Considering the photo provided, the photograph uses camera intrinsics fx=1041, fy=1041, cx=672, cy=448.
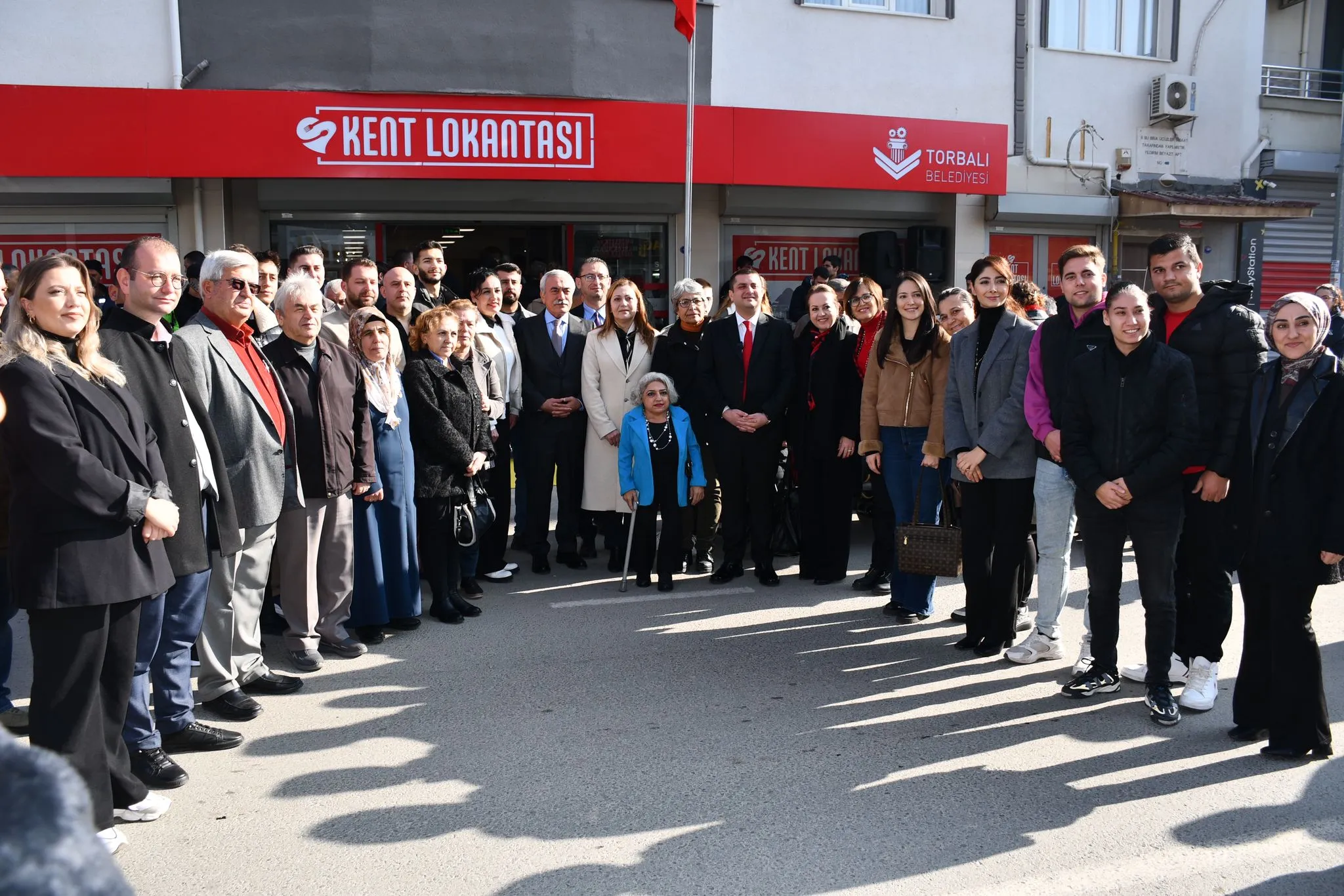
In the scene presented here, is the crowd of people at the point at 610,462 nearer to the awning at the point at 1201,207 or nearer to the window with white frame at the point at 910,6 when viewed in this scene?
the awning at the point at 1201,207

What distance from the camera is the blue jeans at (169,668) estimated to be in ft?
13.1

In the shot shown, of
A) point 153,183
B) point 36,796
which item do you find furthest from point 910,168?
point 36,796

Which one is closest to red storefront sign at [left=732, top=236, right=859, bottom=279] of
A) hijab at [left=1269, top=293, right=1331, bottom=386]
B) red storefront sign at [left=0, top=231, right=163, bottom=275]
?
red storefront sign at [left=0, top=231, right=163, bottom=275]

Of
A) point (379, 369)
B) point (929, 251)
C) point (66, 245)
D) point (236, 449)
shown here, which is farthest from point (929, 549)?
point (66, 245)

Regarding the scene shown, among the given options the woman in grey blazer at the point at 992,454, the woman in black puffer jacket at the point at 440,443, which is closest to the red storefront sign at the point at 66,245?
the woman in black puffer jacket at the point at 440,443

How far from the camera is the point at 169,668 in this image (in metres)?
4.30

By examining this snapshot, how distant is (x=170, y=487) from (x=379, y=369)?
194 centimetres

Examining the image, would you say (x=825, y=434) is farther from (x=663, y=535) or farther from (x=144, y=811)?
(x=144, y=811)

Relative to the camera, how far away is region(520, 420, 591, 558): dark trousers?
295 inches

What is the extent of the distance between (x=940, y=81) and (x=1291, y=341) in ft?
32.8

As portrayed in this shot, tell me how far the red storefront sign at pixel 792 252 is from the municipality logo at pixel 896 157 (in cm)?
150

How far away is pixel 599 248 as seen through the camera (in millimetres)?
12719

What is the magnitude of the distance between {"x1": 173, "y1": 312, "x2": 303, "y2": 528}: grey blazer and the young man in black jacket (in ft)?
12.2

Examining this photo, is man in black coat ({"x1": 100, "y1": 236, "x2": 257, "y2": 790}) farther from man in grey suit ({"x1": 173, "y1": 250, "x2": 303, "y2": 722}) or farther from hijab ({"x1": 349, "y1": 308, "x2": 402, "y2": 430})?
hijab ({"x1": 349, "y1": 308, "x2": 402, "y2": 430})
